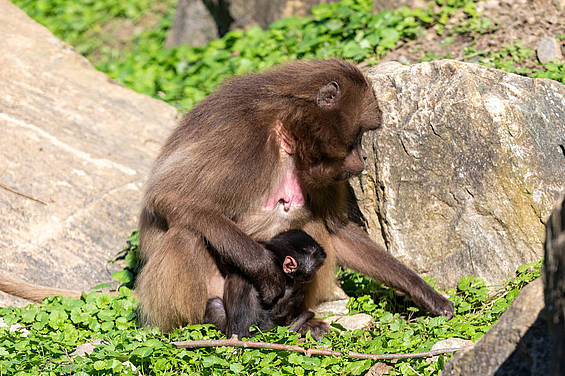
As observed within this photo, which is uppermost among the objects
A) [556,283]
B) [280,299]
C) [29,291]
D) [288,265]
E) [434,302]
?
[556,283]

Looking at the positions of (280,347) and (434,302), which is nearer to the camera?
(280,347)

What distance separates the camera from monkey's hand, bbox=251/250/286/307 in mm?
4082

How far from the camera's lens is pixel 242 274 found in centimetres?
421

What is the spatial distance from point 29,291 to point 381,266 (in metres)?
2.36

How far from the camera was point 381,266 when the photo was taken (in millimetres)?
4684

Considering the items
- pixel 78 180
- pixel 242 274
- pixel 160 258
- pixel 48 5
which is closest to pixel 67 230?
pixel 78 180

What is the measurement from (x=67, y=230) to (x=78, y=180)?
21.7 inches

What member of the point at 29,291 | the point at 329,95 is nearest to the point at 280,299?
the point at 329,95

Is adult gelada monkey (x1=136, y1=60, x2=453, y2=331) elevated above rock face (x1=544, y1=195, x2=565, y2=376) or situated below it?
below

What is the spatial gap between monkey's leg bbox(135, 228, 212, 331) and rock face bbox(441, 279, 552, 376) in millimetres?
1869

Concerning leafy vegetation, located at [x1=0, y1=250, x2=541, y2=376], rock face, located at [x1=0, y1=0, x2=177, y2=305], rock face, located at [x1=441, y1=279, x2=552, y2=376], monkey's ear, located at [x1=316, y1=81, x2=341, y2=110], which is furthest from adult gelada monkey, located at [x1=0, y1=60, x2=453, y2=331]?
rock face, located at [x1=441, y1=279, x2=552, y2=376]

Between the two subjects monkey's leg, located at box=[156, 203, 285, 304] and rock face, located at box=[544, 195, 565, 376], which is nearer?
rock face, located at box=[544, 195, 565, 376]

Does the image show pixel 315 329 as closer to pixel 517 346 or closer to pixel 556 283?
pixel 517 346

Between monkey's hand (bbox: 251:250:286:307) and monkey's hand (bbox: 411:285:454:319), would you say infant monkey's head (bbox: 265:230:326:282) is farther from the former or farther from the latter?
monkey's hand (bbox: 411:285:454:319)
